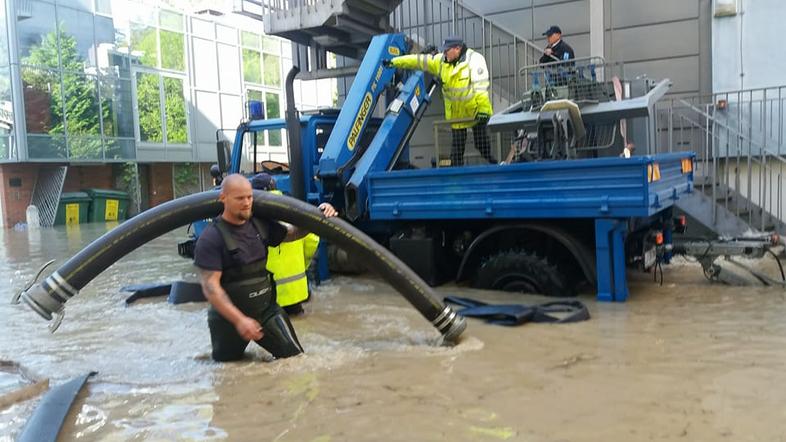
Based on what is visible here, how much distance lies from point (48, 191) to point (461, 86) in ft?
59.9

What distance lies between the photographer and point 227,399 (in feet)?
13.1

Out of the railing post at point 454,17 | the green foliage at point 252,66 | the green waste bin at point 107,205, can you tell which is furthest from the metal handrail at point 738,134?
the green foliage at point 252,66

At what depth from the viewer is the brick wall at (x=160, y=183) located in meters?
25.1

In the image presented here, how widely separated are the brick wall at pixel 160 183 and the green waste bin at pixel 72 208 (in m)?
3.15

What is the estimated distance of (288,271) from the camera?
232 inches

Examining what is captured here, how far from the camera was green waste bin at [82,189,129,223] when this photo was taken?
2216 centimetres

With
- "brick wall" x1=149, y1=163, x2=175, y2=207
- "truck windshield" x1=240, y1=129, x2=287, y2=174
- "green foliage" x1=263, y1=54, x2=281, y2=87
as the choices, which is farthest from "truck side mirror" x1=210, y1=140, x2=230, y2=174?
"green foliage" x1=263, y1=54, x2=281, y2=87

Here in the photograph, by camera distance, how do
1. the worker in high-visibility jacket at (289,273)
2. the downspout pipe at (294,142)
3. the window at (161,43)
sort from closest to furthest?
the worker in high-visibility jacket at (289,273) → the downspout pipe at (294,142) → the window at (161,43)

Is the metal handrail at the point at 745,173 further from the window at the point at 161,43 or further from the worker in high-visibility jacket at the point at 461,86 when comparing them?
the window at the point at 161,43

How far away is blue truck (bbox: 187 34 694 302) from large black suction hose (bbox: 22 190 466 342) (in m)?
1.89

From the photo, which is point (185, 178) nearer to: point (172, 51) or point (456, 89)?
point (172, 51)

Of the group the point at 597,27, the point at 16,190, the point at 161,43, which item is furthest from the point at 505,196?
the point at 161,43

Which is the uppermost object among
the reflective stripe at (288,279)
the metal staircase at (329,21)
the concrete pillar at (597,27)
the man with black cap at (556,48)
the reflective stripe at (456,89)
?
the metal staircase at (329,21)

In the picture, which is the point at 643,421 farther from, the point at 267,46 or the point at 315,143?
the point at 267,46
